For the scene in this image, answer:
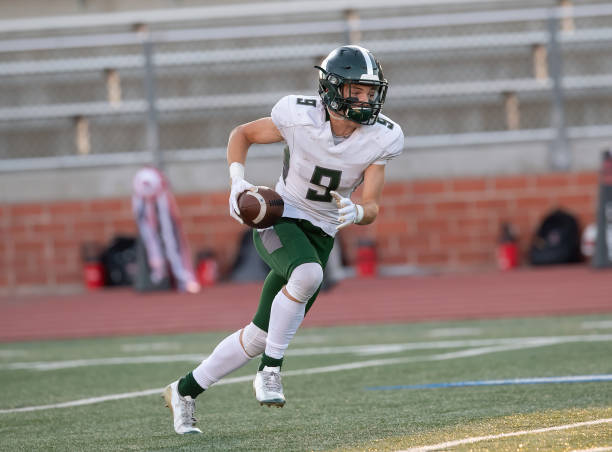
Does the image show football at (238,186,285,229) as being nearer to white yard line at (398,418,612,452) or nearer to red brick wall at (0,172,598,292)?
white yard line at (398,418,612,452)

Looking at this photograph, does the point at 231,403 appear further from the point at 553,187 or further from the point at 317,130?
the point at 553,187

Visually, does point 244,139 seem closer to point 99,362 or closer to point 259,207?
point 259,207

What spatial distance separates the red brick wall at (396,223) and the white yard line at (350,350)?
4.74m

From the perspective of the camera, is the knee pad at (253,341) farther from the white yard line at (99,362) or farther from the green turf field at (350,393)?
the white yard line at (99,362)

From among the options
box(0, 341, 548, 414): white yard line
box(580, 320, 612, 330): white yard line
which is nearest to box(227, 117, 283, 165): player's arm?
box(0, 341, 548, 414): white yard line

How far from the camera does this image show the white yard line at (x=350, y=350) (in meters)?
7.40

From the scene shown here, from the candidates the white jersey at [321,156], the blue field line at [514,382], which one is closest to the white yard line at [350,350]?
the blue field line at [514,382]

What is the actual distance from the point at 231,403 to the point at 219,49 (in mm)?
8971

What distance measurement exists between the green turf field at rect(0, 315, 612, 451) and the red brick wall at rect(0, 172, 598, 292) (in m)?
3.57

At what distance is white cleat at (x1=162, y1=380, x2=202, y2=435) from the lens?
182 inches

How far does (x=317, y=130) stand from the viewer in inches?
192

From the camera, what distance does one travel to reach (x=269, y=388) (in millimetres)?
4496

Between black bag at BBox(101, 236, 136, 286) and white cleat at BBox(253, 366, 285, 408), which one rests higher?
white cleat at BBox(253, 366, 285, 408)

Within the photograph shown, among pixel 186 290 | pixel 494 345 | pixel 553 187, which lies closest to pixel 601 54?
pixel 553 187
